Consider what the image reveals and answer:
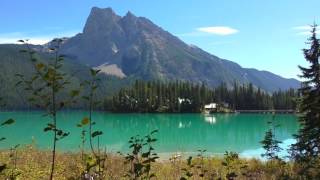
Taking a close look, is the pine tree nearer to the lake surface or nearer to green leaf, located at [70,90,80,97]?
the lake surface

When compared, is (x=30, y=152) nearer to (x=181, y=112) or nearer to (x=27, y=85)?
Answer: (x=27, y=85)

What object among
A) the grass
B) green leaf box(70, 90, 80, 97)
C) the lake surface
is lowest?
the lake surface

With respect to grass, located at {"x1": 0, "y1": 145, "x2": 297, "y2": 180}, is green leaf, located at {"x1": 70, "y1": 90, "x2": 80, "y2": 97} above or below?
above

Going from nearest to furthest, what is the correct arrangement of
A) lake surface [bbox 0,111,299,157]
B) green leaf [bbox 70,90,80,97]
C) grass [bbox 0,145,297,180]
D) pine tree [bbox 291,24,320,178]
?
1. green leaf [bbox 70,90,80,97]
2. grass [bbox 0,145,297,180]
3. pine tree [bbox 291,24,320,178]
4. lake surface [bbox 0,111,299,157]

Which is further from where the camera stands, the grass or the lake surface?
the lake surface

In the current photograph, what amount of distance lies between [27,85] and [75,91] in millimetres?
667

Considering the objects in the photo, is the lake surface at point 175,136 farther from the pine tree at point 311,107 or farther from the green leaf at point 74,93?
the pine tree at point 311,107

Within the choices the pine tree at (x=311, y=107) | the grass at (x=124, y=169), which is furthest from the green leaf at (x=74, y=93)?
the pine tree at (x=311, y=107)

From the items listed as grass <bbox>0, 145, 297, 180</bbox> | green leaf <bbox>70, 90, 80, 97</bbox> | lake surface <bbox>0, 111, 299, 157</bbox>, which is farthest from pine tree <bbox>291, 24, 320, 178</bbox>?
green leaf <bbox>70, 90, 80, 97</bbox>

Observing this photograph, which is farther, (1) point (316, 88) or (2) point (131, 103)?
(2) point (131, 103)

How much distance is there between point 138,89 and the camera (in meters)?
190

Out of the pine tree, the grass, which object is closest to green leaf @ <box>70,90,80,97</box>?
the grass

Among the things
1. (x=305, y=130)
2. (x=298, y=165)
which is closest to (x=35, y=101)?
(x=298, y=165)

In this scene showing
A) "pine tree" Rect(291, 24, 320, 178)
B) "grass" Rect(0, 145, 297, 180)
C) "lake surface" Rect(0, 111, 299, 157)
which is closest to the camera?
"grass" Rect(0, 145, 297, 180)
